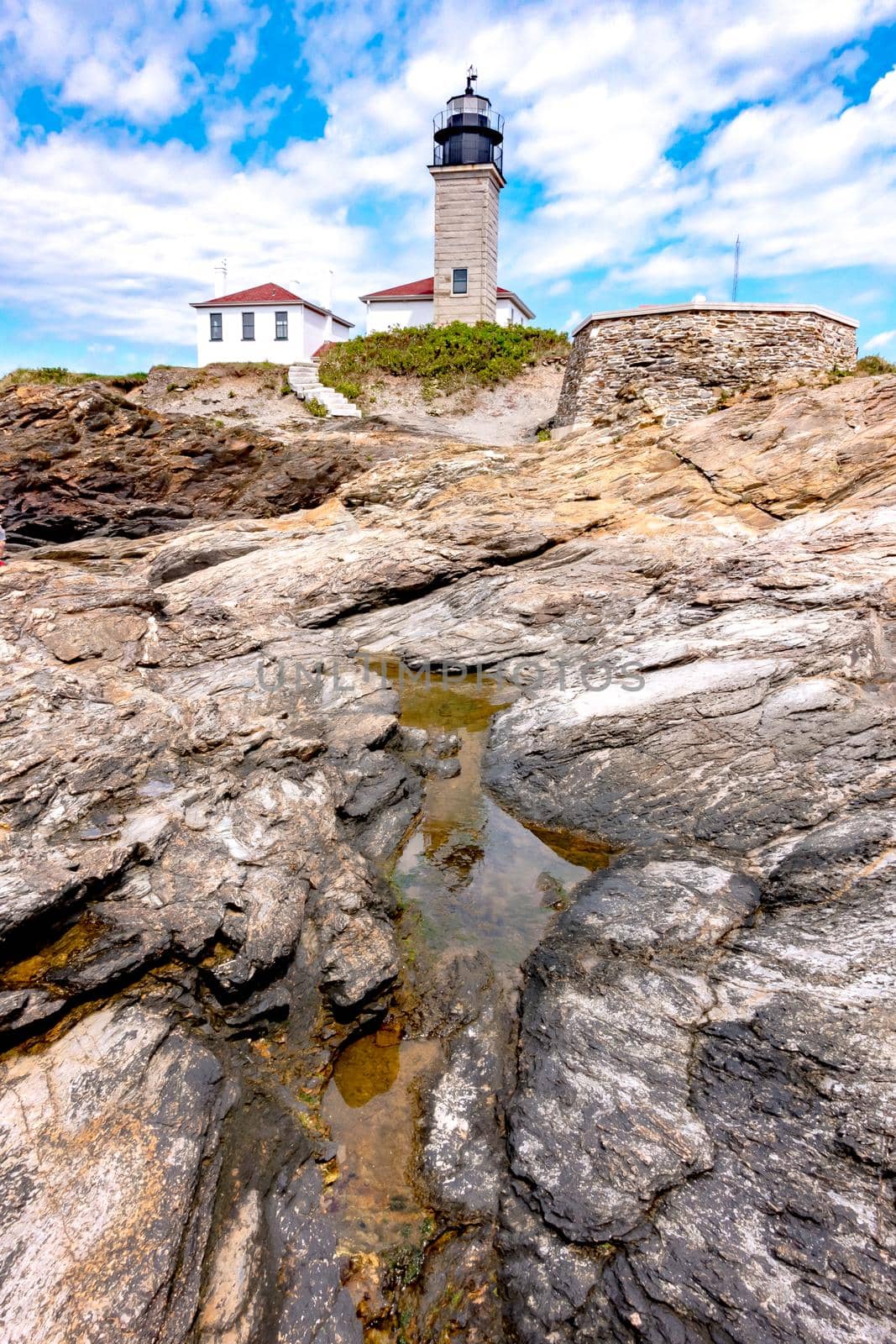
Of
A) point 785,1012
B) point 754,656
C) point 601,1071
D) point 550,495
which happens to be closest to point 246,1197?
point 601,1071

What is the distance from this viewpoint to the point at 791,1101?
5.34m

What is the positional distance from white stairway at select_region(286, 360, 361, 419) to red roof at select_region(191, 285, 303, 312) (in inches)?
350

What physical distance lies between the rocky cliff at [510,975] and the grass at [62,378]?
26.7 meters

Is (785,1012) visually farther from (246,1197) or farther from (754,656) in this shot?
(754,656)

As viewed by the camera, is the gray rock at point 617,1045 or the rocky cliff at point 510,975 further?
the gray rock at point 617,1045

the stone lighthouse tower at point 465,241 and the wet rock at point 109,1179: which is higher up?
the stone lighthouse tower at point 465,241

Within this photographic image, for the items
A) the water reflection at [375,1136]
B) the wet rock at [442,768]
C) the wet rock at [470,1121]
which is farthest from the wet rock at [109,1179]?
the wet rock at [442,768]

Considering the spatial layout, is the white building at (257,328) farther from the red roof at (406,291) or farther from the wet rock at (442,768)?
the wet rock at (442,768)

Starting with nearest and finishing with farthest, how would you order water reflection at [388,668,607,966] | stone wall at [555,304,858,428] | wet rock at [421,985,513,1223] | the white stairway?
wet rock at [421,985,513,1223], water reflection at [388,668,607,966], stone wall at [555,304,858,428], the white stairway

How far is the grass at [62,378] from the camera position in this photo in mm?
37250

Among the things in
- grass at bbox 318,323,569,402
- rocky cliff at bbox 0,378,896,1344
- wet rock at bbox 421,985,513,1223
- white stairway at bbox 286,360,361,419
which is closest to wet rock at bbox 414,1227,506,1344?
rocky cliff at bbox 0,378,896,1344

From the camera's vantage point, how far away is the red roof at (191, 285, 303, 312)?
1692 inches

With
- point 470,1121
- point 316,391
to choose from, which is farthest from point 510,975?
point 316,391

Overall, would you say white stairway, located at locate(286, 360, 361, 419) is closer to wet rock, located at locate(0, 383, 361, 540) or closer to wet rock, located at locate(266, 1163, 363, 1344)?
wet rock, located at locate(0, 383, 361, 540)
